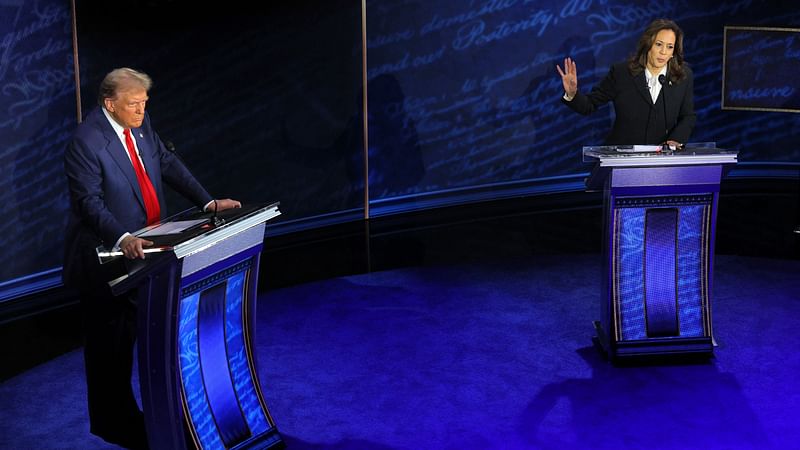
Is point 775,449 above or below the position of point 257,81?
below

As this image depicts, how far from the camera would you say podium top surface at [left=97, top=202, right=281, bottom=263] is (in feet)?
9.18

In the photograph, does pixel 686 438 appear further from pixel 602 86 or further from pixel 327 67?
pixel 327 67

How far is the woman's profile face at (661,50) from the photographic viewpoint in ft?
14.7

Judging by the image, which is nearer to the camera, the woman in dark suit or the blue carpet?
the blue carpet

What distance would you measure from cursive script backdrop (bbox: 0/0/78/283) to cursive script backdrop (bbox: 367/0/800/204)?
269 centimetres

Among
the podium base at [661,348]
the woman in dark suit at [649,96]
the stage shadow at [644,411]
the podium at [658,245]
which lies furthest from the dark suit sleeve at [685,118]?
the stage shadow at [644,411]

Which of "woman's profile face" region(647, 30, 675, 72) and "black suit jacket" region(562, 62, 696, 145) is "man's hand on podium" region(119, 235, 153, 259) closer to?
"black suit jacket" region(562, 62, 696, 145)

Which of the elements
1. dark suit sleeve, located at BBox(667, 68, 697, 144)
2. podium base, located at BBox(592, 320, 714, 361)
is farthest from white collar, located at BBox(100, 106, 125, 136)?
dark suit sleeve, located at BBox(667, 68, 697, 144)

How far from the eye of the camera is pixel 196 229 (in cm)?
298

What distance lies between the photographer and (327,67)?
22.1 feet

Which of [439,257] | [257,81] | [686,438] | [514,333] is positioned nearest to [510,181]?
[439,257]

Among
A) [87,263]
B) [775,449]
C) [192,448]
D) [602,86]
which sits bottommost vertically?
[775,449]

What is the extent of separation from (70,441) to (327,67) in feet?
11.9

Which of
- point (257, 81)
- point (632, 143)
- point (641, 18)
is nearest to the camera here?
point (632, 143)
